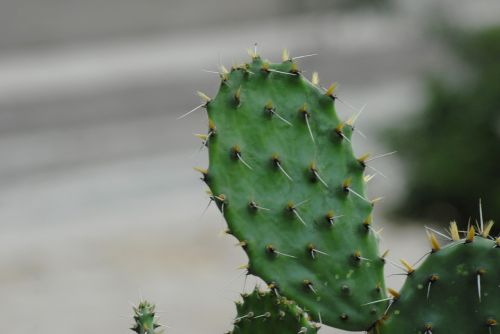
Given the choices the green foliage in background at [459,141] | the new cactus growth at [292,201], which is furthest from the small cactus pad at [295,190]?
the green foliage in background at [459,141]

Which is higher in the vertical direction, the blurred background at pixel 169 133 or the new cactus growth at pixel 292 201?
the blurred background at pixel 169 133

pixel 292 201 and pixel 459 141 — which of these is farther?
pixel 459 141

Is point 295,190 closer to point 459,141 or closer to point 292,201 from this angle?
point 292,201

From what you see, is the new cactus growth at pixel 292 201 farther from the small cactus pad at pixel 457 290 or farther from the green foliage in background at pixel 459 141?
the green foliage in background at pixel 459 141

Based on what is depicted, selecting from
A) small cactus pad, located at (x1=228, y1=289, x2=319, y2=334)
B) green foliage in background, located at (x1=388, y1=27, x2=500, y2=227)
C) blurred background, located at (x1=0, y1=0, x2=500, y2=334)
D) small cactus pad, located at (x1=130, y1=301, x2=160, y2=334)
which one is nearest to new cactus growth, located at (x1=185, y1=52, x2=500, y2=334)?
small cactus pad, located at (x1=228, y1=289, x2=319, y2=334)

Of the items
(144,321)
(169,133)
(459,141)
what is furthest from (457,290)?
(169,133)

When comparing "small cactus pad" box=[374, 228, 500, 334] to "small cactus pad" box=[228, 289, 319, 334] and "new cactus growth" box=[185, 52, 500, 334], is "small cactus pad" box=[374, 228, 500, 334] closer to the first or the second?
"new cactus growth" box=[185, 52, 500, 334]

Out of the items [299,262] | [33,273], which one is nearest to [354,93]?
[33,273]

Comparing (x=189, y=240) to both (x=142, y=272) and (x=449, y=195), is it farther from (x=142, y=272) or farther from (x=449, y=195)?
(x=449, y=195)
